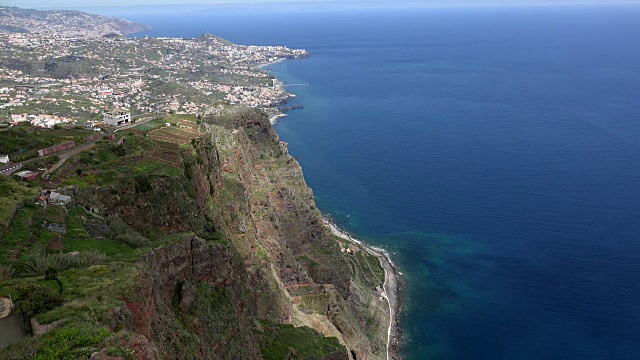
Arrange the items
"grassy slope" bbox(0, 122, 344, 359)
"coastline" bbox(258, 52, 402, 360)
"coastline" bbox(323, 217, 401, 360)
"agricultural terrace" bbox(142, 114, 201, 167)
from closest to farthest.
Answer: "grassy slope" bbox(0, 122, 344, 359) < "agricultural terrace" bbox(142, 114, 201, 167) < "coastline" bbox(258, 52, 402, 360) < "coastline" bbox(323, 217, 401, 360)

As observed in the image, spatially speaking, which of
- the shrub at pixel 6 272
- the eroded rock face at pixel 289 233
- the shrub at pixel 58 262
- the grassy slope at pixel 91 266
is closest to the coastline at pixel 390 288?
the eroded rock face at pixel 289 233

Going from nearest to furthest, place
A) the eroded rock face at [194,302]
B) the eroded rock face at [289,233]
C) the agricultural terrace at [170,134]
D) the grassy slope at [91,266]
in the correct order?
1. the grassy slope at [91,266]
2. the eroded rock face at [194,302]
3. the agricultural terrace at [170,134]
4. the eroded rock face at [289,233]

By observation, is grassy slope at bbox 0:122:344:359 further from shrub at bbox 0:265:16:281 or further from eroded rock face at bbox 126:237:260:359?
eroded rock face at bbox 126:237:260:359

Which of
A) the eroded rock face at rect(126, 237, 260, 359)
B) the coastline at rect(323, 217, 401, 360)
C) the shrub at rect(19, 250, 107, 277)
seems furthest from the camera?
the coastline at rect(323, 217, 401, 360)

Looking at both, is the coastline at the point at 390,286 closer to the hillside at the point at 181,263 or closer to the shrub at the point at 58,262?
the hillside at the point at 181,263

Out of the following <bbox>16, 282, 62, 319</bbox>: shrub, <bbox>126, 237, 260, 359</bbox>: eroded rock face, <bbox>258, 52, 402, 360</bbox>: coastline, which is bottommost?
<bbox>258, 52, 402, 360</bbox>: coastline

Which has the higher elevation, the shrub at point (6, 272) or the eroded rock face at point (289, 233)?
the shrub at point (6, 272)

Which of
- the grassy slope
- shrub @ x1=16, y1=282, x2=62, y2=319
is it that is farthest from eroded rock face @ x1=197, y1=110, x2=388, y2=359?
shrub @ x1=16, y1=282, x2=62, y2=319

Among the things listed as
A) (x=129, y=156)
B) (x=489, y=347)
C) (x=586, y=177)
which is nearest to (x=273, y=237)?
(x=129, y=156)
